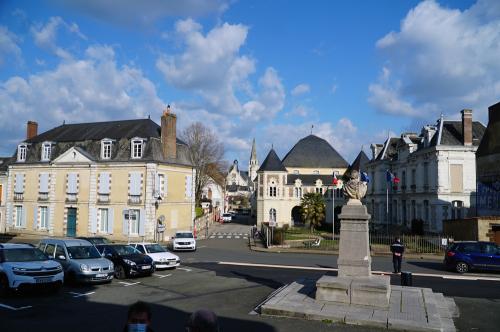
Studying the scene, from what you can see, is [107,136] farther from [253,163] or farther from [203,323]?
[253,163]

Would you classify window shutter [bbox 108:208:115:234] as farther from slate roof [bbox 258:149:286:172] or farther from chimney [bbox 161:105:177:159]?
slate roof [bbox 258:149:286:172]

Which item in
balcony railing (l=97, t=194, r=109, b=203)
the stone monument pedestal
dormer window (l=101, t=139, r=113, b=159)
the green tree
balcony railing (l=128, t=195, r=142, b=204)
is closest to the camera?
the stone monument pedestal

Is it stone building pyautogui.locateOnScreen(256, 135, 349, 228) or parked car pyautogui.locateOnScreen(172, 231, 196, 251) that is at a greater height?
stone building pyautogui.locateOnScreen(256, 135, 349, 228)

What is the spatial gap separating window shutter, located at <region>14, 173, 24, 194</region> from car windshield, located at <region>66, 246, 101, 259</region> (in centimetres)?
2856

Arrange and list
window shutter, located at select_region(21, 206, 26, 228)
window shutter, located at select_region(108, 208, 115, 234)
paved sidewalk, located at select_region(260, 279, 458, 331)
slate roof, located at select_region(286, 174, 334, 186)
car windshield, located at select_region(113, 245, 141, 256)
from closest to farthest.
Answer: paved sidewalk, located at select_region(260, 279, 458, 331), car windshield, located at select_region(113, 245, 141, 256), window shutter, located at select_region(108, 208, 115, 234), window shutter, located at select_region(21, 206, 26, 228), slate roof, located at select_region(286, 174, 334, 186)

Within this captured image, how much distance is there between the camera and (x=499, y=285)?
1594 centimetres

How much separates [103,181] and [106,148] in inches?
116

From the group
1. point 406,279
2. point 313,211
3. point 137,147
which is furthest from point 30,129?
point 406,279

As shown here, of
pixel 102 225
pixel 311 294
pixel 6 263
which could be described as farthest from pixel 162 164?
pixel 311 294

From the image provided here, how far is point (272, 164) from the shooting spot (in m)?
68.2

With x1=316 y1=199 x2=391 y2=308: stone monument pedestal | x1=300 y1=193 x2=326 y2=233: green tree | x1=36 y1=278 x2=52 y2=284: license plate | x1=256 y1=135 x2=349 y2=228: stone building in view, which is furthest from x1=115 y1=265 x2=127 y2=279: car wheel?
x1=256 y1=135 x2=349 y2=228: stone building

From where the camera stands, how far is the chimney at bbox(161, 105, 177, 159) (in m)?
36.8

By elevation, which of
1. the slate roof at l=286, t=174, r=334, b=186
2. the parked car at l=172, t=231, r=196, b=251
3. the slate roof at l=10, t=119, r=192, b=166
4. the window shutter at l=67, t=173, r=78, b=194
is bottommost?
the parked car at l=172, t=231, r=196, b=251

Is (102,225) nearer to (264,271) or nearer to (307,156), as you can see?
(264,271)
